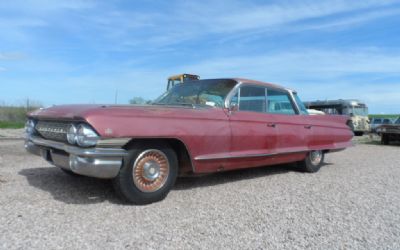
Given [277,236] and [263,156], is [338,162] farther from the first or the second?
[277,236]

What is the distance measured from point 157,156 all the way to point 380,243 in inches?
97.6

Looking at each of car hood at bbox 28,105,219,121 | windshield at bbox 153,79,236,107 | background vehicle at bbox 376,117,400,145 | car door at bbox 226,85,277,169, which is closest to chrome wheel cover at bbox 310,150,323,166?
car door at bbox 226,85,277,169

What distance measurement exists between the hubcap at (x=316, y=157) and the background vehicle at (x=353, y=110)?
16.4 meters

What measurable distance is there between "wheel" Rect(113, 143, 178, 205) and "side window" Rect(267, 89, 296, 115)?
2339 mm

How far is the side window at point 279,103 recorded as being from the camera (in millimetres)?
6371

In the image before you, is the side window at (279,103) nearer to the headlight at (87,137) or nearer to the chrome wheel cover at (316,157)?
the chrome wheel cover at (316,157)

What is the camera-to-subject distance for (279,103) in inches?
261

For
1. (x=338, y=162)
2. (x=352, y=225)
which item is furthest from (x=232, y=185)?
(x=338, y=162)

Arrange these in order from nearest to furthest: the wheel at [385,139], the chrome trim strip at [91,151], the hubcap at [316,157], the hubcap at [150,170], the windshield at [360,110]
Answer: the chrome trim strip at [91,151] < the hubcap at [150,170] < the hubcap at [316,157] < the wheel at [385,139] < the windshield at [360,110]

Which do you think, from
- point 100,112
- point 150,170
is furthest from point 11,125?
point 100,112

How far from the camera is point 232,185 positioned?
18.7ft

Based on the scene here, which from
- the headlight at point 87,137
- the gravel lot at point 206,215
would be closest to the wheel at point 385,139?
the gravel lot at point 206,215

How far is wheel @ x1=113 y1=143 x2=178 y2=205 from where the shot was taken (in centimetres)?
424

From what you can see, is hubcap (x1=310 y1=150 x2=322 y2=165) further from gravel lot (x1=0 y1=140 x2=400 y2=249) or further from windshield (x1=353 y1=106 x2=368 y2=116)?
windshield (x1=353 y1=106 x2=368 y2=116)
